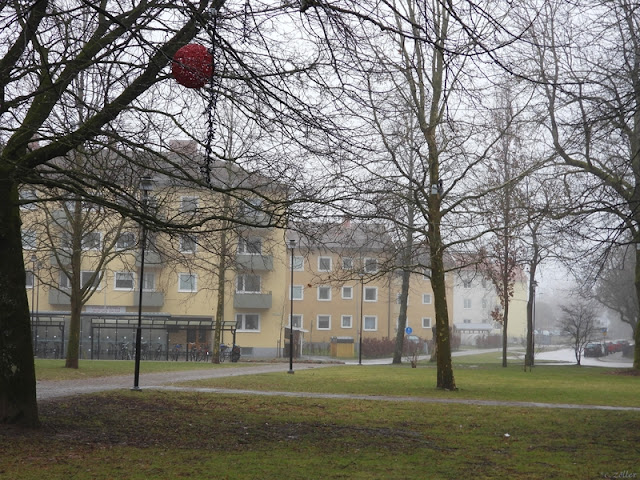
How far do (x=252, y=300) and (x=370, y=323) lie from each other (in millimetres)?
22351

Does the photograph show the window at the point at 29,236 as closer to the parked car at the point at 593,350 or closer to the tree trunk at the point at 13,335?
the tree trunk at the point at 13,335

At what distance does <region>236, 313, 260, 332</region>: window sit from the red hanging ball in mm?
50077

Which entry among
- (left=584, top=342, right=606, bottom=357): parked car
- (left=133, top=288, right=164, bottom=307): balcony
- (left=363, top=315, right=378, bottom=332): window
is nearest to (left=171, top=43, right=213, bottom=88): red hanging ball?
(left=133, top=288, right=164, bottom=307): balcony

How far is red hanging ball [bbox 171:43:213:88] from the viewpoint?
6438 mm

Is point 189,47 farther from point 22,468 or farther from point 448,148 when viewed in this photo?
point 448,148

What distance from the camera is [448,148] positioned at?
762 inches

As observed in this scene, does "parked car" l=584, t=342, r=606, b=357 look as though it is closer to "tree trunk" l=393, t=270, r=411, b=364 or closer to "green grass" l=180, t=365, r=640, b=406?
"tree trunk" l=393, t=270, r=411, b=364

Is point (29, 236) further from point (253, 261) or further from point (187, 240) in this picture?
point (253, 261)

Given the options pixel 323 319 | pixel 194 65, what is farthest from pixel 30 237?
pixel 323 319

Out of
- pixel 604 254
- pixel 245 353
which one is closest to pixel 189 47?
pixel 604 254

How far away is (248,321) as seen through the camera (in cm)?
5619

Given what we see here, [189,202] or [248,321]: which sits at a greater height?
[189,202]

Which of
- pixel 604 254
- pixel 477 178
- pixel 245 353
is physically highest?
pixel 477 178

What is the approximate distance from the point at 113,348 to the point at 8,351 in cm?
3967
